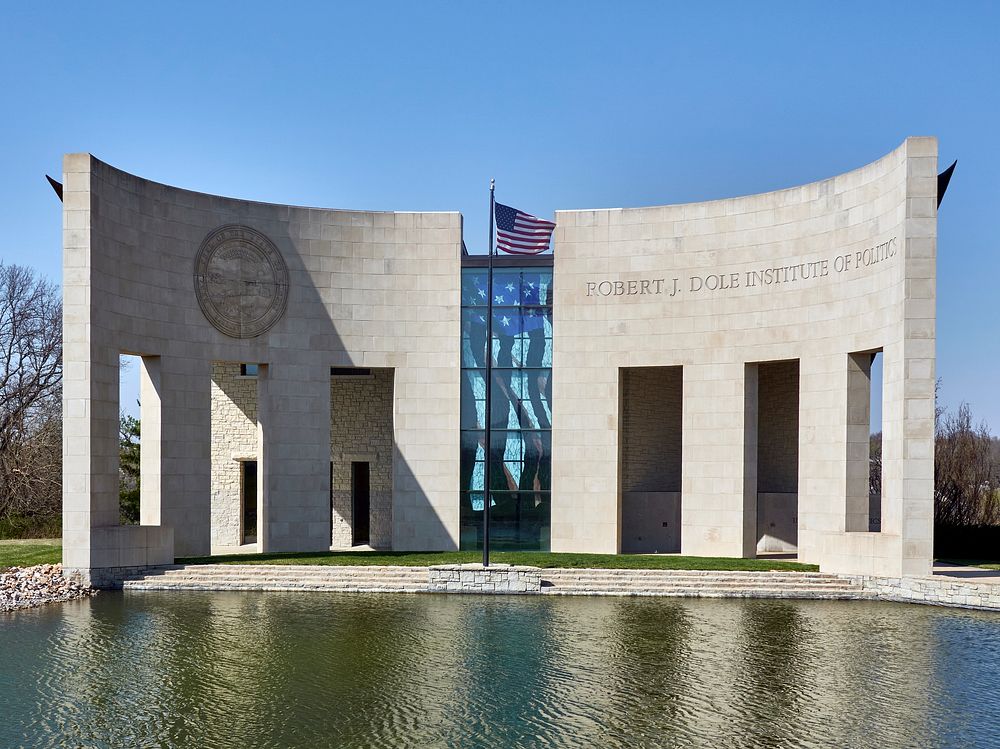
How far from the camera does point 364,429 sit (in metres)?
32.7

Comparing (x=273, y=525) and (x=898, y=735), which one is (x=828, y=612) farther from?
(x=273, y=525)

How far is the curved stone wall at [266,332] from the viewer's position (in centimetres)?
2436

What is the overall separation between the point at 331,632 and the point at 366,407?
1538 centimetres

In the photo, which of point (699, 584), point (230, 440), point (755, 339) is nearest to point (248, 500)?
point (230, 440)

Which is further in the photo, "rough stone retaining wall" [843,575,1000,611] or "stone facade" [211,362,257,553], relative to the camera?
"stone facade" [211,362,257,553]

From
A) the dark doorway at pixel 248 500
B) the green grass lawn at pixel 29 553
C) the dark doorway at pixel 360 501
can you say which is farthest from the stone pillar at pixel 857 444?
the green grass lawn at pixel 29 553

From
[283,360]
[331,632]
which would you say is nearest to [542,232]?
[283,360]

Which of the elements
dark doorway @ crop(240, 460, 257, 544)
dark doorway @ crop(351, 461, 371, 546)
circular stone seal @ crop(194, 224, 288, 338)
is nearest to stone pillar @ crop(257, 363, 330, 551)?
circular stone seal @ crop(194, 224, 288, 338)

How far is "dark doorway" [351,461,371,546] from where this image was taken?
33.2 meters

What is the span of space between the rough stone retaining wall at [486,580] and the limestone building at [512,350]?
21.1ft

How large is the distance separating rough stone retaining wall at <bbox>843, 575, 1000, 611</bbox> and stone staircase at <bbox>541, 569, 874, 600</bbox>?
1.14 ft

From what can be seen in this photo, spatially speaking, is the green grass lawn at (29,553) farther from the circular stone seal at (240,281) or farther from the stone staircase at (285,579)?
the circular stone seal at (240,281)

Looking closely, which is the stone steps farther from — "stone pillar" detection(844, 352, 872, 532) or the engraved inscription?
the engraved inscription

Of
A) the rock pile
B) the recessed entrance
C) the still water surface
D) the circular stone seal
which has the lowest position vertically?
A: the rock pile
